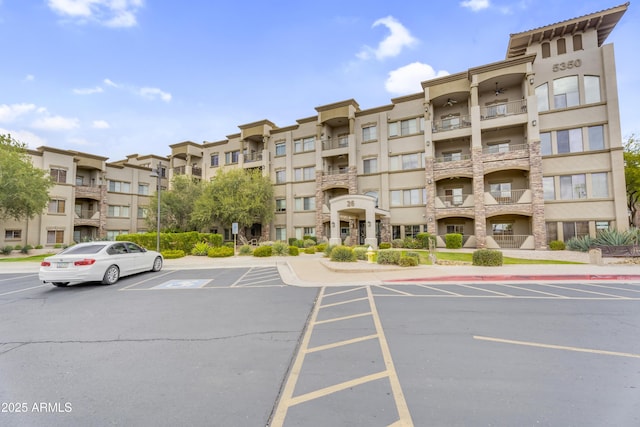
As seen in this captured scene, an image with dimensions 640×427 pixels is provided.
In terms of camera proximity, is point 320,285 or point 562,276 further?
point 562,276

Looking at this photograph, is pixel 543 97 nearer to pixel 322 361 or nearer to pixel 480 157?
pixel 480 157


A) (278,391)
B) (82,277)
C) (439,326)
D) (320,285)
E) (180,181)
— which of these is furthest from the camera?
(180,181)

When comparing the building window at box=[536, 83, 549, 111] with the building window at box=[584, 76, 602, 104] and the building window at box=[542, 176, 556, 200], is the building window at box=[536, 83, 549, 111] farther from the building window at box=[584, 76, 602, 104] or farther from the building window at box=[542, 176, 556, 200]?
the building window at box=[542, 176, 556, 200]

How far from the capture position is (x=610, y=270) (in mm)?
12523

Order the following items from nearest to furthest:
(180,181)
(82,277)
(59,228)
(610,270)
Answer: (82,277) < (610,270) < (59,228) < (180,181)

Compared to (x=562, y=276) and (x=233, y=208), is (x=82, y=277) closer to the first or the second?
(x=562, y=276)

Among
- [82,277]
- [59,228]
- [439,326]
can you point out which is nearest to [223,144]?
[59,228]

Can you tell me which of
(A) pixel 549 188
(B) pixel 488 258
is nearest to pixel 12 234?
(B) pixel 488 258

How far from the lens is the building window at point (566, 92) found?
75.8 feet

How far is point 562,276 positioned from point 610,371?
9.54 m

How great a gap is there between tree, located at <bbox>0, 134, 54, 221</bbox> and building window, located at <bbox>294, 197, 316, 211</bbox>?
2372cm

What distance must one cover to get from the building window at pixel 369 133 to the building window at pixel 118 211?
33.5 m

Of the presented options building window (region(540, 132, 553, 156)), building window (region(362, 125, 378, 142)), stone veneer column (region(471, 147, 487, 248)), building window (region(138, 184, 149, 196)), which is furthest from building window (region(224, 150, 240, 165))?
building window (region(540, 132, 553, 156))

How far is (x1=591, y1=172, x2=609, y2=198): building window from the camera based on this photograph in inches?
863
